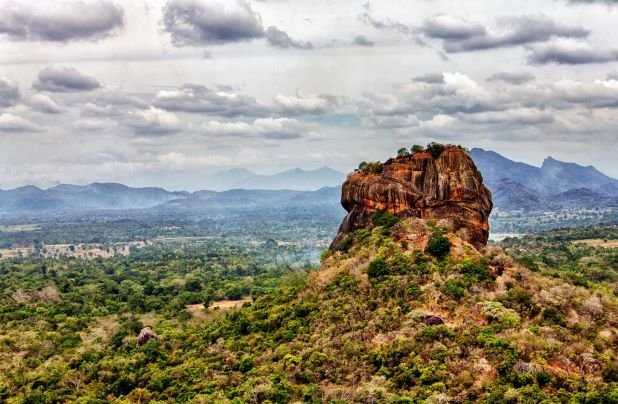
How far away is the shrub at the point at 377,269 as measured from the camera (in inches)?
1711

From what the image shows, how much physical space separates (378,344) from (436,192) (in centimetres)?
1576

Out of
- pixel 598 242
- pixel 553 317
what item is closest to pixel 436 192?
pixel 553 317

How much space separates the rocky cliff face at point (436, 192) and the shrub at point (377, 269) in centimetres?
630

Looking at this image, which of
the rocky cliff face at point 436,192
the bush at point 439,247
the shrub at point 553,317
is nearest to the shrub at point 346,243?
the rocky cliff face at point 436,192

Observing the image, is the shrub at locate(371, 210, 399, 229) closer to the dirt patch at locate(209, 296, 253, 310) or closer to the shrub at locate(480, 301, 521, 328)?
the shrub at locate(480, 301, 521, 328)

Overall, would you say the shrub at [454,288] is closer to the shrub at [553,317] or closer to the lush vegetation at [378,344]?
the lush vegetation at [378,344]

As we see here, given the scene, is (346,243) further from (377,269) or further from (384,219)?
(377,269)

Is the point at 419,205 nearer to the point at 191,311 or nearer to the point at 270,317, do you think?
the point at 270,317

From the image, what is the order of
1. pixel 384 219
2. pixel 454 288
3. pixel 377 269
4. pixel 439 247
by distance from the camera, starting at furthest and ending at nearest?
1. pixel 384 219
2. pixel 377 269
3. pixel 439 247
4. pixel 454 288

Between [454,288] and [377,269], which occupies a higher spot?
[377,269]

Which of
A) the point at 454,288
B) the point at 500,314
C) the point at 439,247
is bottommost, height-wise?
the point at 500,314

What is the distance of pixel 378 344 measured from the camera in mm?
37500

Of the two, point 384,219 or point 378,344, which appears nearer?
point 378,344

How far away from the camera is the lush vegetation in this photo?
1271 inches
